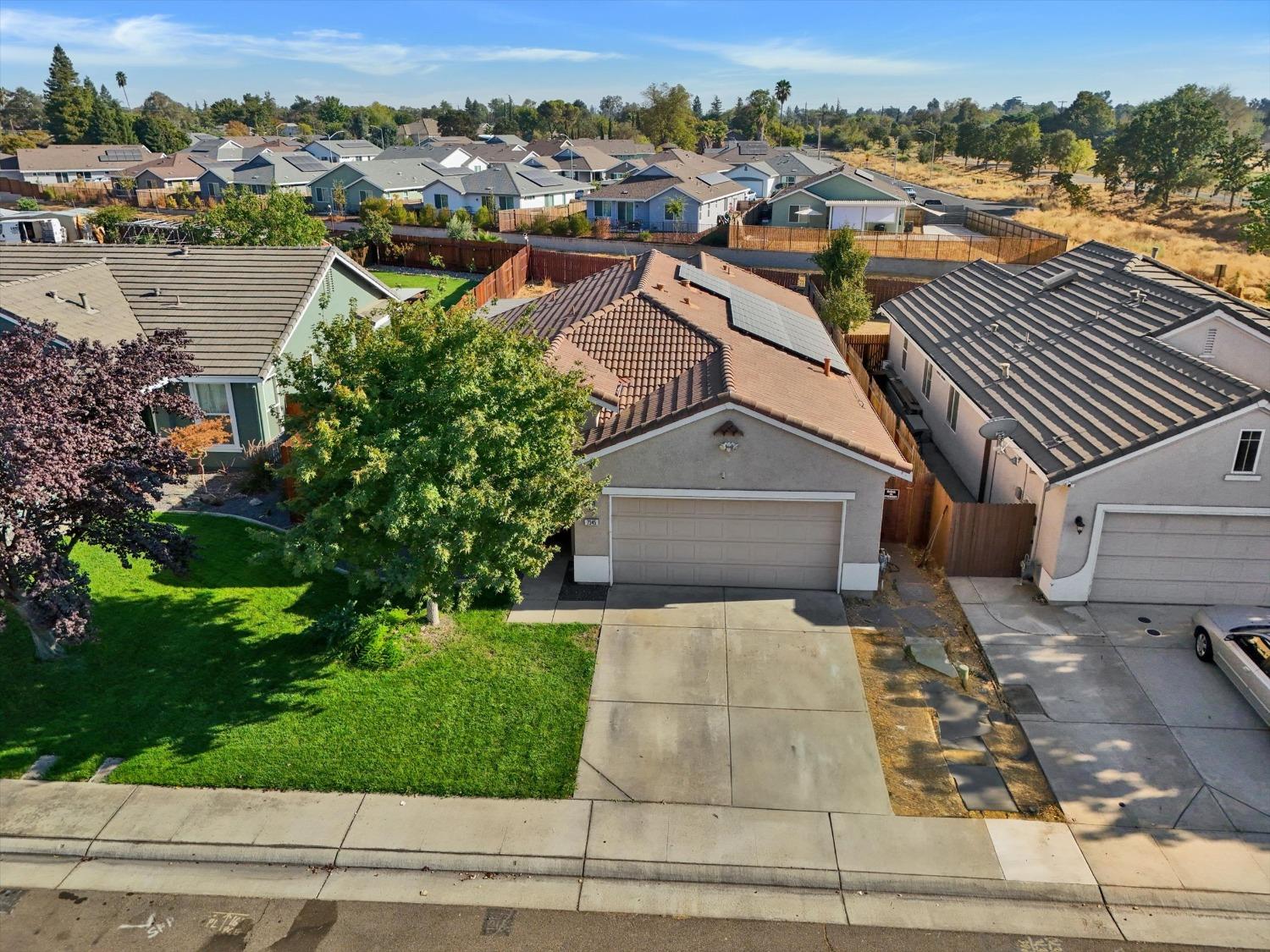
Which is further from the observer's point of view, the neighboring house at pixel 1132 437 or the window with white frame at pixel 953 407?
the window with white frame at pixel 953 407

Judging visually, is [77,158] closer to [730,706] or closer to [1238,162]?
[730,706]

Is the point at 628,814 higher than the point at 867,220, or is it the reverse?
the point at 867,220

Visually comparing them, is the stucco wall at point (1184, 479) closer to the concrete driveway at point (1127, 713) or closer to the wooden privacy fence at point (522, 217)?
the concrete driveway at point (1127, 713)

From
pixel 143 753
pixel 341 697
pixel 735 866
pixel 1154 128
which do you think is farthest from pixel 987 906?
pixel 1154 128

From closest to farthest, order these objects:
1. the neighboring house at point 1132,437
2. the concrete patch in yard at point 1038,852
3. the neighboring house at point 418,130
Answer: the concrete patch in yard at point 1038,852, the neighboring house at point 1132,437, the neighboring house at point 418,130

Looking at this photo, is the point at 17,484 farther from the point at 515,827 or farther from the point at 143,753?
the point at 515,827

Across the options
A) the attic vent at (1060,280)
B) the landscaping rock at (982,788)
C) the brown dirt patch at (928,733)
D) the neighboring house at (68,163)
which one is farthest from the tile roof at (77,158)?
the landscaping rock at (982,788)
